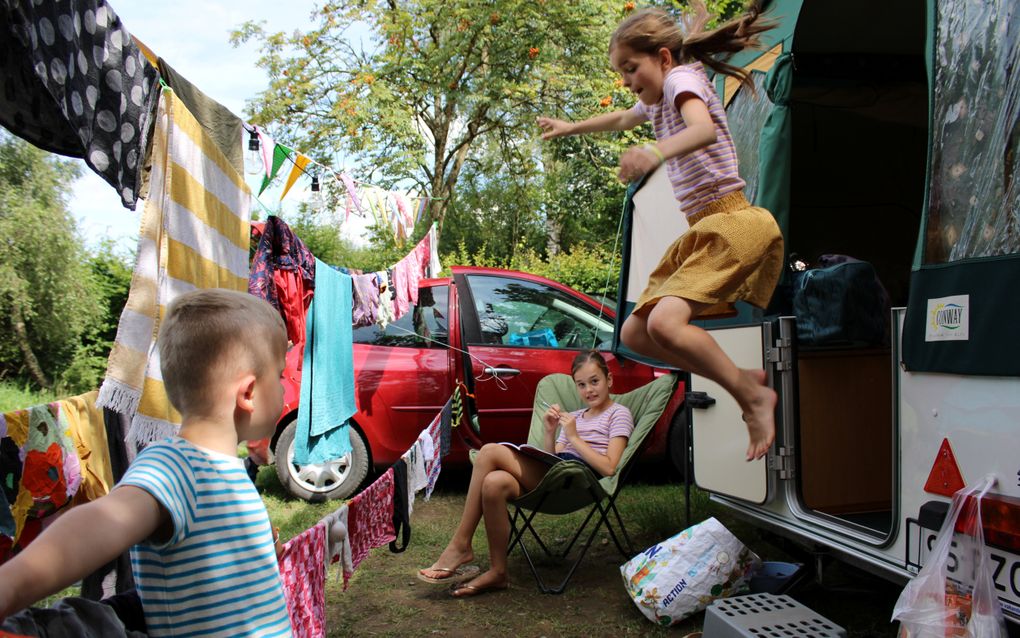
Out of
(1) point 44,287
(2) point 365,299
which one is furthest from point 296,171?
(1) point 44,287

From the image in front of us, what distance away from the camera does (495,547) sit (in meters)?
3.66

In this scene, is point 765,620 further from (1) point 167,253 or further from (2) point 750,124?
(2) point 750,124

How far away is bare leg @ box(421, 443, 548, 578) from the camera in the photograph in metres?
3.69

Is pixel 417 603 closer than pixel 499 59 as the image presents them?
Yes

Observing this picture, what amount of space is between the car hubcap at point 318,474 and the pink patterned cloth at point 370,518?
2.13 metres

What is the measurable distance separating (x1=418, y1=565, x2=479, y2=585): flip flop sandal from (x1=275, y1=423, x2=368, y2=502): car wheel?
1.45 meters

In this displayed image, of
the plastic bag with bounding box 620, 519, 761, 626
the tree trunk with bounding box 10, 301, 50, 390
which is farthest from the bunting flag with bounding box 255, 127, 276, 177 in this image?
the tree trunk with bounding box 10, 301, 50, 390

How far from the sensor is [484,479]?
12.1ft

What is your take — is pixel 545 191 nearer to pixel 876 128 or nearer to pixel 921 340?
pixel 876 128

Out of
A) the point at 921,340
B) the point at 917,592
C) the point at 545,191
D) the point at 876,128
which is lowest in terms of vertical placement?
the point at 917,592

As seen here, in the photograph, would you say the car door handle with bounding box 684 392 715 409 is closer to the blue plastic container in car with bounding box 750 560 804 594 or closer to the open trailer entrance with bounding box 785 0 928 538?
the open trailer entrance with bounding box 785 0 928 538

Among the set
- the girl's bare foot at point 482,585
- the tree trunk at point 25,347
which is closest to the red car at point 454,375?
the girl's bare foot at point 482,585

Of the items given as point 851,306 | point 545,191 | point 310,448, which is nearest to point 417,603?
point 310,448

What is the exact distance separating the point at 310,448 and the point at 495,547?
1.21 metres
